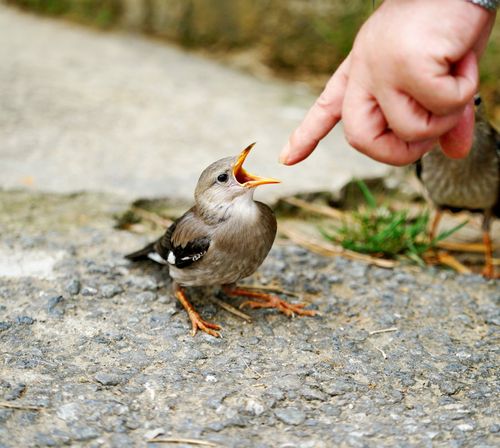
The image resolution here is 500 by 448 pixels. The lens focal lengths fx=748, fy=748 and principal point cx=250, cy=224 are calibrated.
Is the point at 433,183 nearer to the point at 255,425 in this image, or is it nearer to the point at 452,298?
the point at 452,298

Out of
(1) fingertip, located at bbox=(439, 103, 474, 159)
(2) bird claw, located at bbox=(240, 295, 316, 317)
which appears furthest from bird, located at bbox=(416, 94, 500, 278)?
(1) fingertip, located at bbox=(439, 103, 474, 159)

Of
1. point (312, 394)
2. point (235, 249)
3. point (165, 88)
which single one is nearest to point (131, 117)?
point (165, 88)

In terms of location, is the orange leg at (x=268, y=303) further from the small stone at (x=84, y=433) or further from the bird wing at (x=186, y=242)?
the small stone at (x=84, y=433)

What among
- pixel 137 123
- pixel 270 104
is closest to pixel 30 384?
pixel 137 123

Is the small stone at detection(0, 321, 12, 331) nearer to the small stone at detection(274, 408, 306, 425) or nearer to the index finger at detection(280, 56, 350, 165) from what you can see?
the small stone at detection(274, 408, 306, 425)

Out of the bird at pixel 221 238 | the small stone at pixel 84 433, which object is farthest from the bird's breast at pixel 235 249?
the small stone at pixel 84 433
